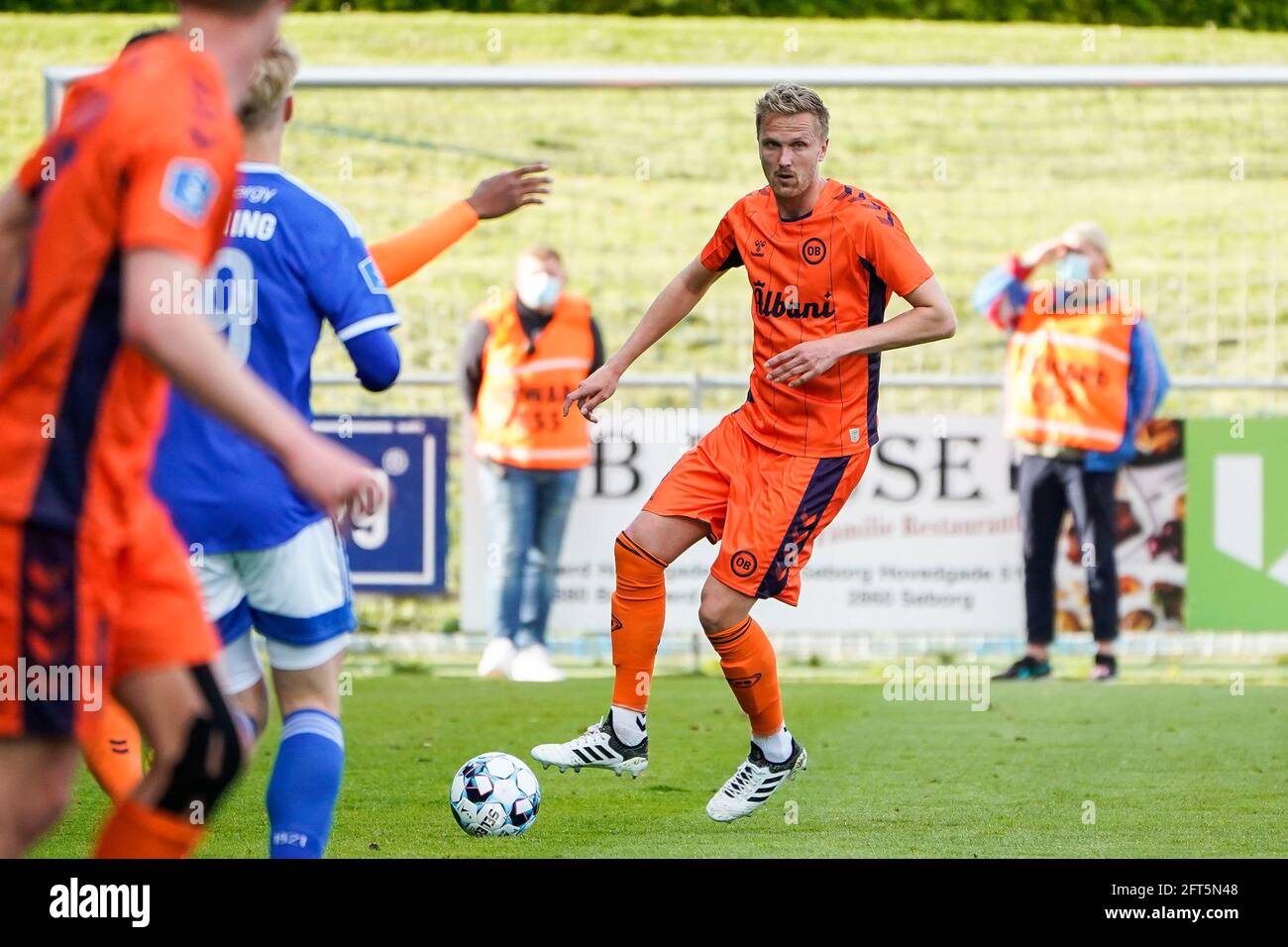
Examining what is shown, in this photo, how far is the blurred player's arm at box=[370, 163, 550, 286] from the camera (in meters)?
4.77

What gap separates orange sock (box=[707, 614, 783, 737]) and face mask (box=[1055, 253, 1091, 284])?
17.3 feet

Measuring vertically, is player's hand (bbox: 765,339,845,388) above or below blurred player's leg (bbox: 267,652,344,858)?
above

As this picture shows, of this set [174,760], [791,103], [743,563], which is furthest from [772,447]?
[174,760]

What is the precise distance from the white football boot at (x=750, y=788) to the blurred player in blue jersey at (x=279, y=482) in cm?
178

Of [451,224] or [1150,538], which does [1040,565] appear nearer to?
[1150,538]

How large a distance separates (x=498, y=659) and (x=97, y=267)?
310 inches

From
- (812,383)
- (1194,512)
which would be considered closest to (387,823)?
(812,383)

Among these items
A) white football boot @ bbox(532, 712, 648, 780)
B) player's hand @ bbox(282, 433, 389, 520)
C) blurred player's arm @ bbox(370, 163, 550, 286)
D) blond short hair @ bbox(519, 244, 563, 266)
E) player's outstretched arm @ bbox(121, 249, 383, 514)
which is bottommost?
white football boot @ bbox(532, 712, 648, 780)

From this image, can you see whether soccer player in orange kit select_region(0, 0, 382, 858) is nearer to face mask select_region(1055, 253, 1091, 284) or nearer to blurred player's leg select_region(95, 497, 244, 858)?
blurred player's leg select_region(95, 497, 244, 858)

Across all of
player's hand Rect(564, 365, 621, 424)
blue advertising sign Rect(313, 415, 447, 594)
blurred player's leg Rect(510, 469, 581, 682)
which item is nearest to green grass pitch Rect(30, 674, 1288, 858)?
blurred player's leg Rect(510, 469, 581, 682)

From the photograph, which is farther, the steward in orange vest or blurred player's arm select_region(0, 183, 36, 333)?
the steward in orange vest

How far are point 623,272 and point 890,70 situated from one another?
6.44 m

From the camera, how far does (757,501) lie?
5766mm

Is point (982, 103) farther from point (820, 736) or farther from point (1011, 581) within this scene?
point (820, 736)
